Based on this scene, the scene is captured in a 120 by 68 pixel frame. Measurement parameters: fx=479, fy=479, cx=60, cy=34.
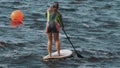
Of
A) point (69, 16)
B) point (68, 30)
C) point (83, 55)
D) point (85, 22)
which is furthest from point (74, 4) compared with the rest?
point (83, 55)

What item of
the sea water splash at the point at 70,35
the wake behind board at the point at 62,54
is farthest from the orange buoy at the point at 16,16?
the wake behind board at the point at 62,54

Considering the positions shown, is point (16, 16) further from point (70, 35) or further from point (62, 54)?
point (62, 54)

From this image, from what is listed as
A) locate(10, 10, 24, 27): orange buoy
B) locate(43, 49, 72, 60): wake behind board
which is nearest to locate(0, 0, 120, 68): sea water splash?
locate(43, 49, 72, 60): wake behind board

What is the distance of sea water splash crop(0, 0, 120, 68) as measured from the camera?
20781mm

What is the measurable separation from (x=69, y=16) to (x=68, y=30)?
4.88m

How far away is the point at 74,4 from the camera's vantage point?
37.9m

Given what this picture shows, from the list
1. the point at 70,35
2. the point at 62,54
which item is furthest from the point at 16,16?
the point at 62,54

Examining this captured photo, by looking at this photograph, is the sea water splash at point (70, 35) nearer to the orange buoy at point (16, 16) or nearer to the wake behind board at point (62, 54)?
the wake behind board at point (62, 54)

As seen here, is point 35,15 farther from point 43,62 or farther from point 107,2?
point 43,62

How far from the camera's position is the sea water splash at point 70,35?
2078 centimetres

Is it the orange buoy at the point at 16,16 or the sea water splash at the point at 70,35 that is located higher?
the orange buoy at the point at 16,16

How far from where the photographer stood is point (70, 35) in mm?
26422

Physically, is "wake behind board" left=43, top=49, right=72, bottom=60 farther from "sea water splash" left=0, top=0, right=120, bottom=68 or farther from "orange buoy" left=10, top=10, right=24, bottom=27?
"orange buoy" left=10, top=10, right=24, bottom=27

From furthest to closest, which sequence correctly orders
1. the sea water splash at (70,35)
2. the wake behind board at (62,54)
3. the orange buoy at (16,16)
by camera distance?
the orange buoy at (16,16) → the wake behind board at (62,54) → the sea water splash at (70,35)
